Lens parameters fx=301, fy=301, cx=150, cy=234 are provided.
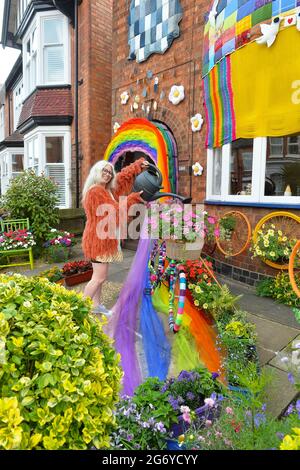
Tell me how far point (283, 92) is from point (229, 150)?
113cm

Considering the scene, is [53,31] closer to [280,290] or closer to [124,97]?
[124,97]

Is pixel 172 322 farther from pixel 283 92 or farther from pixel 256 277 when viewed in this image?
pixel 283 92

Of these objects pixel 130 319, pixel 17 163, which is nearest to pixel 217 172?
pixel 130 319

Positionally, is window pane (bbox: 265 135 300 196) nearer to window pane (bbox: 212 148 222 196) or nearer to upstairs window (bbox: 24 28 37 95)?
window pane (bbox: 212 148 222 196)

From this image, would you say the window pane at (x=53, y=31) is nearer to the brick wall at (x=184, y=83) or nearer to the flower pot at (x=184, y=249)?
the brick wall at (x=184, y=83)

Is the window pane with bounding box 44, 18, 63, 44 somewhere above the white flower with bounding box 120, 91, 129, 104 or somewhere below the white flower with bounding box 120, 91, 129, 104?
above

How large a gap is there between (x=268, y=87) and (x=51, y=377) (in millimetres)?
4199

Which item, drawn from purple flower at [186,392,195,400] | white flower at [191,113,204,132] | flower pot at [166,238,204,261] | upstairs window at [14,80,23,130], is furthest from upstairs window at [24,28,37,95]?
purple flower at [186,392,195,400]

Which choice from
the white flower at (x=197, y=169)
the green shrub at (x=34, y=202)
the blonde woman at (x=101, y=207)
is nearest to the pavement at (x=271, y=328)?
the blonde woman at (x=101, y=207)

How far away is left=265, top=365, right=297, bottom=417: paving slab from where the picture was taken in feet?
6.34

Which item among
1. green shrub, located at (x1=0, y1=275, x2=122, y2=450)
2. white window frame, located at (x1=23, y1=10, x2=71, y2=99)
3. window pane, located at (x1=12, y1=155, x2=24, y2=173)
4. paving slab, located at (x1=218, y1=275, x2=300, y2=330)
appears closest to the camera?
green shrub, located at (x1=0, y1=275, x2=122, y2=450)

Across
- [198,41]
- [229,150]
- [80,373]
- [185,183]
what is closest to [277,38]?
[229,150]

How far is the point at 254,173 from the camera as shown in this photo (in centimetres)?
441

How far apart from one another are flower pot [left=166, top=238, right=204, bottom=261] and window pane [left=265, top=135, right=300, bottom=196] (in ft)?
6.58
